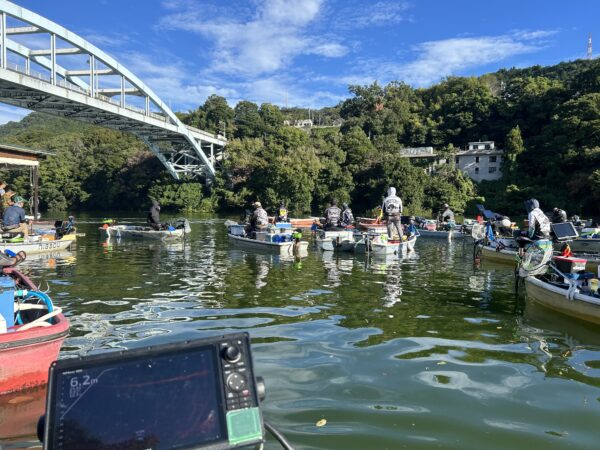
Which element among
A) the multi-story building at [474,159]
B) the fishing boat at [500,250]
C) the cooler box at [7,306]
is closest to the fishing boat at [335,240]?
the fishing boat at [500,250]

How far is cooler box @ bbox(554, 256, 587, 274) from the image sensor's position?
8.28m

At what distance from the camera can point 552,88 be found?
49844 millimetres

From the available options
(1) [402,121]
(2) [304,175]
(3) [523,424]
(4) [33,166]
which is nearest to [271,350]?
(3) [523,424]

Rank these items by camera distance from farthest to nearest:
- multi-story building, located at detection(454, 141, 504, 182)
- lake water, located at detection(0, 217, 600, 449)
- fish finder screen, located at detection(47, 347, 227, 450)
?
1. multi-story building, located at detection(454, 141, 504, 182)
2. lake water, located at detection(0, 217, 600, 449)
3. fish finder screen, located at detection(47, 347, 227, 450)

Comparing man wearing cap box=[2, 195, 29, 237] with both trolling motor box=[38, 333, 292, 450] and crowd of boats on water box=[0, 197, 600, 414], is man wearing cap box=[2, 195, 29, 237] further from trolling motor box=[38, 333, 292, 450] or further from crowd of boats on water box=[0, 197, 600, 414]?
trolling motor box=[38, 333, 292, 450]

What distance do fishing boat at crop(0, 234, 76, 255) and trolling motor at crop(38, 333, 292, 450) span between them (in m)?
14.9

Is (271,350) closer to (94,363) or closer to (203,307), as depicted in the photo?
(203,307)

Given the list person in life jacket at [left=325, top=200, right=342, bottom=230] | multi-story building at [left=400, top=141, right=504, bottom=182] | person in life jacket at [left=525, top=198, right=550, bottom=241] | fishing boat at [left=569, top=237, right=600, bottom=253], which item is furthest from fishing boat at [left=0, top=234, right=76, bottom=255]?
multi-story building at [left=400, top=141, right=504, bottom=182]

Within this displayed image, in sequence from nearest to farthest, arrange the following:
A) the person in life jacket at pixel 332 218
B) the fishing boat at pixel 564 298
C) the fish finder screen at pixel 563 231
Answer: the fishing boat at pixel 564 298
the fish finder screen at pixel 563 231
the person in life jacket at pixel 332 218

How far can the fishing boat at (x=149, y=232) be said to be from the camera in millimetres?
20922

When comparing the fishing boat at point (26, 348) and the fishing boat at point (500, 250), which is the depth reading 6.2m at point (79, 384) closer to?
the fishing boat at point (26, 348)

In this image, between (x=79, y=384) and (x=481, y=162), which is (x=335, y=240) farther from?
(x=481, y=162)

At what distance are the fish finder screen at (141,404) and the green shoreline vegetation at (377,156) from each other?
40464 millimetres

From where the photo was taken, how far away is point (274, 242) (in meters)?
16.7
